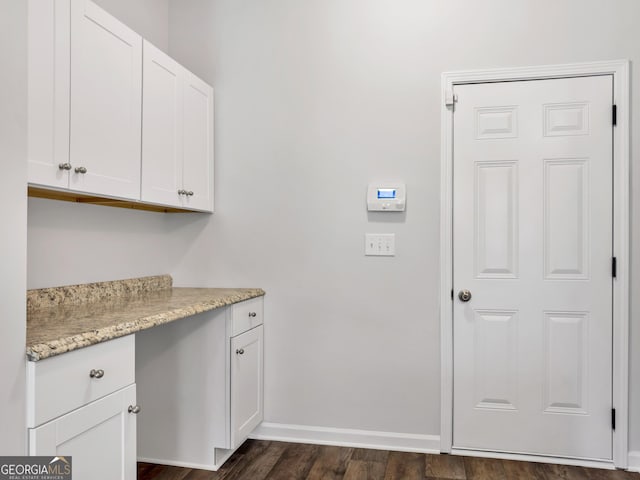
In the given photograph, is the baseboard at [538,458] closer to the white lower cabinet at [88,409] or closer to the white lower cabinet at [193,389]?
the white lower cabinet at [193,389]

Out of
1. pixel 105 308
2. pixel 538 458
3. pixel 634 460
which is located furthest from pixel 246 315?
pixel 634 460

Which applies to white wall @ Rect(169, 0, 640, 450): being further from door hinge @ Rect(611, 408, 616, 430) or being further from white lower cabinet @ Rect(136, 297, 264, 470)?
door hinge @ Rect(611, 408, 616, 430)

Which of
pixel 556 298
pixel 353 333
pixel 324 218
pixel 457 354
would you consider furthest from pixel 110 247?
pixel 556 298

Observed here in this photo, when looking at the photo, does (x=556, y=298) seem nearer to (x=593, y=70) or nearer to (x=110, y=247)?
(x=593, y=70)

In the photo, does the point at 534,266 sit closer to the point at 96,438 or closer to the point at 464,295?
the point at 464,295

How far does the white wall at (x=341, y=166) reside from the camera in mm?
2672

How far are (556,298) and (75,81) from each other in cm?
245

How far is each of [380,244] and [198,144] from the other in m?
1.18

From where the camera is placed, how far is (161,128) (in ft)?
7.74

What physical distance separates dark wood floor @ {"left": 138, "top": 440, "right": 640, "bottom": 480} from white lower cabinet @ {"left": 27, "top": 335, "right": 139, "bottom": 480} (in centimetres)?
83

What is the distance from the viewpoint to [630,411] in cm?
247

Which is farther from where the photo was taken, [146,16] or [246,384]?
[146,16]

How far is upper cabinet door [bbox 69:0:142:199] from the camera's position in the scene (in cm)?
179

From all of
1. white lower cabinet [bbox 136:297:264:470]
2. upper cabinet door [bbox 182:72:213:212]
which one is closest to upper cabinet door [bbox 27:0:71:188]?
upper cabinet door [bbox 182:72:213:212]
